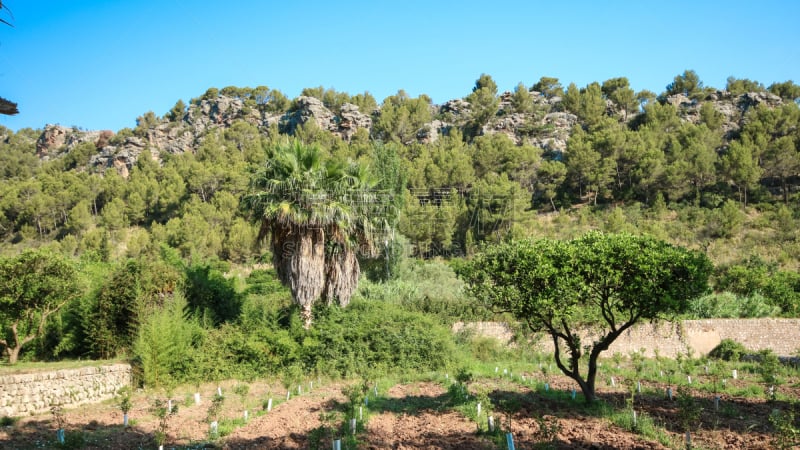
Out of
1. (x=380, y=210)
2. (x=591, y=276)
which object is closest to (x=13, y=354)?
(x=380, y=210)

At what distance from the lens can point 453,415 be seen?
9148 millimetres

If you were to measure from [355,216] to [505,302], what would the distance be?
681cm

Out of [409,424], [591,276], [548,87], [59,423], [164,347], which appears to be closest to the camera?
[59,423]

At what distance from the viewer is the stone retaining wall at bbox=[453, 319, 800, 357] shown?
59.6ft

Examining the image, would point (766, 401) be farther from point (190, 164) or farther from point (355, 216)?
point (190, 164)

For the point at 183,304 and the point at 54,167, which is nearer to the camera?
the point at 183,304

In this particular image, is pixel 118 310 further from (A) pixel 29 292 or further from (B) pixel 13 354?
(B) pixel 13 354

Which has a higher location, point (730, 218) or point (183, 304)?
point (730, 218)

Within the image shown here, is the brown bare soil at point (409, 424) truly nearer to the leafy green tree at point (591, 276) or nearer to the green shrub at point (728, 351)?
the leafy green tree at point (591, 276)

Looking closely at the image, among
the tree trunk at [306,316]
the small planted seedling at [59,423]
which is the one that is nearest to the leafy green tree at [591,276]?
the tree trunk at [306,316]

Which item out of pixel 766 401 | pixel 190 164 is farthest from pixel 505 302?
pixel 190 164

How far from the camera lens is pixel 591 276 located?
890 cm

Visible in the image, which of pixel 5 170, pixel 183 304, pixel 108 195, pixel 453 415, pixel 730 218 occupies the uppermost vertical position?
pixel 5 170

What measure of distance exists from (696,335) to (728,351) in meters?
1.34
